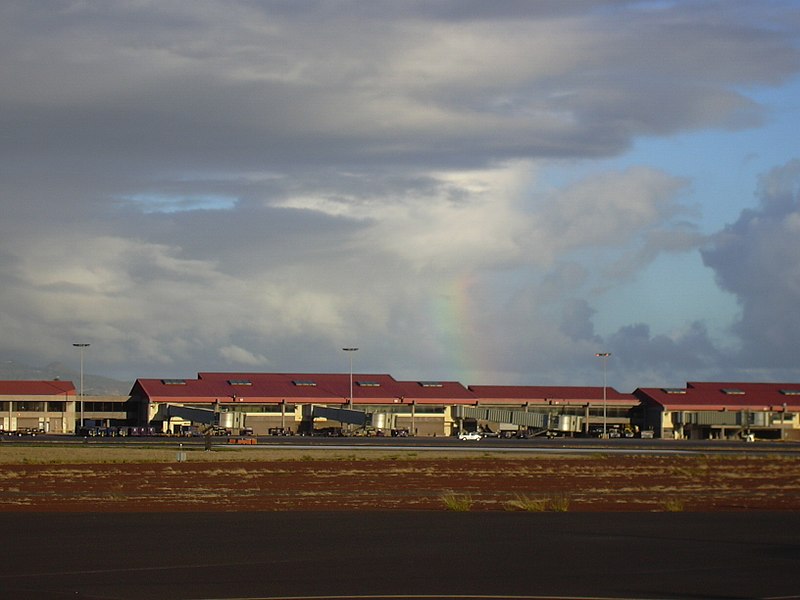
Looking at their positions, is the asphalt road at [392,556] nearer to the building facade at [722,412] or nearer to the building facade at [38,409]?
Result: the building facade at [38,409]

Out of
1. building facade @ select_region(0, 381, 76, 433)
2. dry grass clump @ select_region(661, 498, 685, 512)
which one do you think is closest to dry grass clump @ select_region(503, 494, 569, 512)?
dry grass clump @ select_region(661, 498, 685, 512)

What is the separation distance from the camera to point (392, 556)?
24.0 m

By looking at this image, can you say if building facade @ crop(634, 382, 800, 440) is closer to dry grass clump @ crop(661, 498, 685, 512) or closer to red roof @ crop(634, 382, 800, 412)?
red roof @ crop(634, 382, 800, 412)

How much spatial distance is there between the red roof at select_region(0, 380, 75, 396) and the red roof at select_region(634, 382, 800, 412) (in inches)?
3864

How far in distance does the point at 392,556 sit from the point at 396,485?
27.4m

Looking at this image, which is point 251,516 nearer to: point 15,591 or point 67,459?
point 15,591

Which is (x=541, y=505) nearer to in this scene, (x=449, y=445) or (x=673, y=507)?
(x=673, y=507)

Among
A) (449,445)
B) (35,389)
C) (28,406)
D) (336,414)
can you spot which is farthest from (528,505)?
(35,389)

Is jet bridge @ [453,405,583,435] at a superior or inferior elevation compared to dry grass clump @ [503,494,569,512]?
superior

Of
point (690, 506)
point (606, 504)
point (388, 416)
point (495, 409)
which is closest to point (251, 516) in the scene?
point (606, 504)

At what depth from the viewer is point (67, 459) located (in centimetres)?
7481

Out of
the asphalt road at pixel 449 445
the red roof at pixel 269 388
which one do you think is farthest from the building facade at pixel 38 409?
the asphalt road at pixel 449 445

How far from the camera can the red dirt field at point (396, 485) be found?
3944 cm

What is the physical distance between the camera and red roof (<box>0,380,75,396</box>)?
175 m
